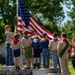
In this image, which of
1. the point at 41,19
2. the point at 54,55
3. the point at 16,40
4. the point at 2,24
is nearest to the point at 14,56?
the point at 16,40

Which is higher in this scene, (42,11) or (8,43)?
(42,11)

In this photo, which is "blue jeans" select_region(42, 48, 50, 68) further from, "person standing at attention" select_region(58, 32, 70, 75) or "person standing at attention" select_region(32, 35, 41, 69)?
"person standing at attention" select_region(58, 32, 70, 75)

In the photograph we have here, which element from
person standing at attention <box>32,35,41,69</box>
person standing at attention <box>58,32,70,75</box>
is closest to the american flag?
person standing at attention <box>32,35,41,69</box>

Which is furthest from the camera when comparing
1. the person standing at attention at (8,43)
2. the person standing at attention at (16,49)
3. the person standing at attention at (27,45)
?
the person standing at attention at (8,43)

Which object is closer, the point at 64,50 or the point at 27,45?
the point at 64,50

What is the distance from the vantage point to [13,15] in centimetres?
4312

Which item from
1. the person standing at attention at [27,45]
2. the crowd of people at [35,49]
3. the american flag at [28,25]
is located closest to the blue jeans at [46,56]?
the crowd of people at [35,49]

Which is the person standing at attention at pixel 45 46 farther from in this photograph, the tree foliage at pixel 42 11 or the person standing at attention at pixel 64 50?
the tree foliage at pixel 42 11

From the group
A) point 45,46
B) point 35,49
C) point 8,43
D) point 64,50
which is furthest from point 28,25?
point 64,50

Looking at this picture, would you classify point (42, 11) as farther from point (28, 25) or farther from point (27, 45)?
point (27, 45)

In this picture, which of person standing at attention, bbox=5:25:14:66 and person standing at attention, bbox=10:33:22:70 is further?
person standing at attention, bbox=5:25:14:66

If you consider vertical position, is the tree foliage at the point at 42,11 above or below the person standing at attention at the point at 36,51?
above

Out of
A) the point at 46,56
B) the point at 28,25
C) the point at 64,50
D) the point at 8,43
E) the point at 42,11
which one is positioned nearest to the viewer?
the point at 64,50

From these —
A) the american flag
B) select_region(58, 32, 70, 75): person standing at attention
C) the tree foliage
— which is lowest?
select_region(58, 32, 70, 75): person standing at attention
